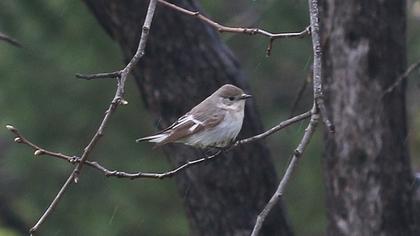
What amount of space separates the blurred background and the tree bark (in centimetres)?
242

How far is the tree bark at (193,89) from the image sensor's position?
5660mm

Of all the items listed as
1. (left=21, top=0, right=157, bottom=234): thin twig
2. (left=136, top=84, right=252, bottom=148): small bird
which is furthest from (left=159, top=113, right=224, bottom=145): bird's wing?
(left=21, top=0, right=157, bottom=234): thin twig

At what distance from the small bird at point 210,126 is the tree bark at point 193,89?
0.66 metres

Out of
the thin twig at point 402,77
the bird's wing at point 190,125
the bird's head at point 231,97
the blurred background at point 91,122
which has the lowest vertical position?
the blurred background at point 91,122

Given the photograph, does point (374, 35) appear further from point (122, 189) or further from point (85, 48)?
point (122, 189)

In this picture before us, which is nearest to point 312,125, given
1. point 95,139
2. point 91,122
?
point 95,139

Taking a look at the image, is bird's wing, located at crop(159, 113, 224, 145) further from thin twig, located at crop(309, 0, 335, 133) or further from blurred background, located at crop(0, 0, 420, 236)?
blurred background, located at crop(0, 0, 420, 236)

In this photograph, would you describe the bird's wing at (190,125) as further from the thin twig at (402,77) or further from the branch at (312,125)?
the branch at (312,125)

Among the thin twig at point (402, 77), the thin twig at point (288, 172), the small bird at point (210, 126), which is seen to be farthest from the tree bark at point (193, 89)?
the thin twig at point (288, 172)

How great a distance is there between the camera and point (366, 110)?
5605mm

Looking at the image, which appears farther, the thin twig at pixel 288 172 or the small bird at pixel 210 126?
the small bird at pixel 210 126

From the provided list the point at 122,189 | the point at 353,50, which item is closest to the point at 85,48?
the point at 122,189

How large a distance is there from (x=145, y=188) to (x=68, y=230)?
0.78 m

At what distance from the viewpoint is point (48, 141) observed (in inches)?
356
